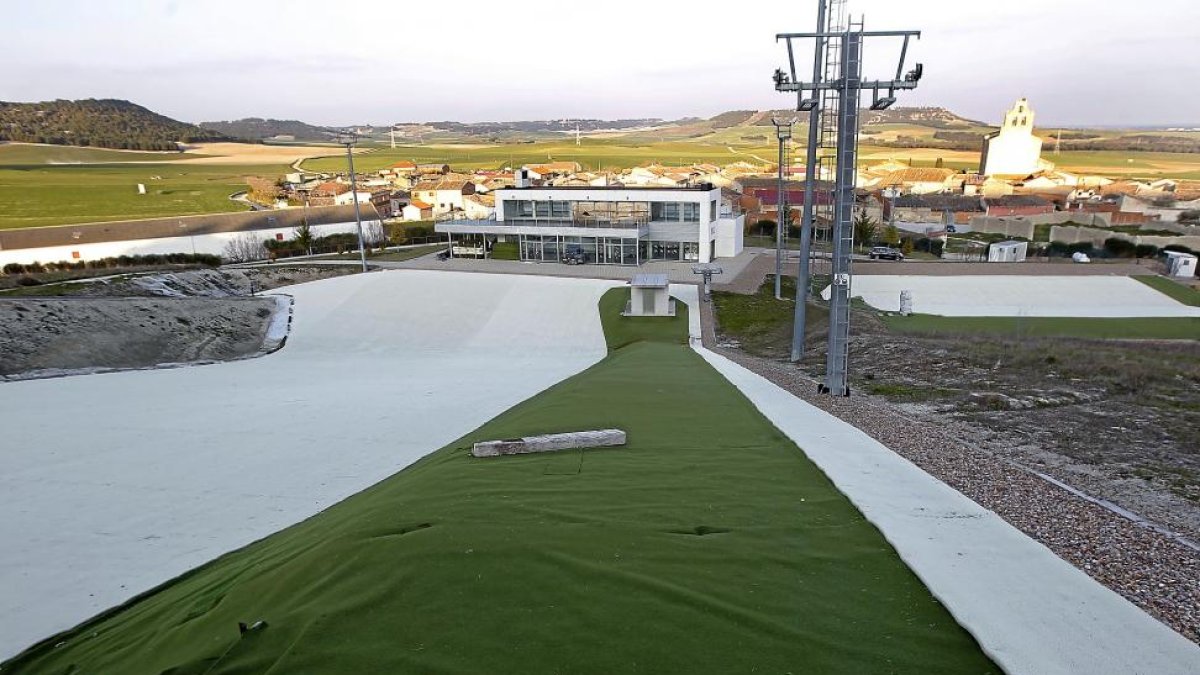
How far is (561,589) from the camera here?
5.63 m

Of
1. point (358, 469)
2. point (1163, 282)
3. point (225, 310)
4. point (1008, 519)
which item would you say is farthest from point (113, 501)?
point (1163, 282)

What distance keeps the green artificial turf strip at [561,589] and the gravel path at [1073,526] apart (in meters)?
2.04

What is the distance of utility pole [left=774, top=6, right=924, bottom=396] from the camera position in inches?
568

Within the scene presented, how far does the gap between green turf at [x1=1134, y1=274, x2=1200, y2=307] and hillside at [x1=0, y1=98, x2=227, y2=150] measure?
165880mm

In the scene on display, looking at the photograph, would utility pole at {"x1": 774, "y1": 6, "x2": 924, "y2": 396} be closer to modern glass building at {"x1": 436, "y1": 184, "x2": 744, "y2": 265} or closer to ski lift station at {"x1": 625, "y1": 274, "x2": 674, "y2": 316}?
ski lift station at {"x1": 625, "y1": 274, "x2": 674, "y2": 316}

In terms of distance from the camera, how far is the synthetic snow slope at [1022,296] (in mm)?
30297

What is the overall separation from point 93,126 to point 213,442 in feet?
573

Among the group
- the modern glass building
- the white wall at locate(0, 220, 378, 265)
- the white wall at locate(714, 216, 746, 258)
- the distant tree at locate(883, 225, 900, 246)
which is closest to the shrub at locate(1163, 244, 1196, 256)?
the distant tree at locate(883, 225, 900, 246)

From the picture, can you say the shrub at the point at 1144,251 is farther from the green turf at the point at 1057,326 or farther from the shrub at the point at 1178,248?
the green turf at the point at 1057,326

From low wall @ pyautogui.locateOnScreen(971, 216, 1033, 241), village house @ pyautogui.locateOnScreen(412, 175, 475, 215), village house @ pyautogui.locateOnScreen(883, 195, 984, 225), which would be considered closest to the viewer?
low wall @ pyautogui.locateOnScreen(971, 216, 1033, 241)

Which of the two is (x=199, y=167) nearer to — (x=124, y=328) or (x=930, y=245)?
(x=124, y=328)

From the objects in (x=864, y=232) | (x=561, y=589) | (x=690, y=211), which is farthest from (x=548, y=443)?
(x=864, y=232)

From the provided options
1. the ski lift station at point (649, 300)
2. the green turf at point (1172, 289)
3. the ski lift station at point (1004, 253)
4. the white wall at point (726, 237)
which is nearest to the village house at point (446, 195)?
the white wall at point (726, 237)

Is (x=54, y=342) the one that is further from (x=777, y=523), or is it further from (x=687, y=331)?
(x=777, y=523)
